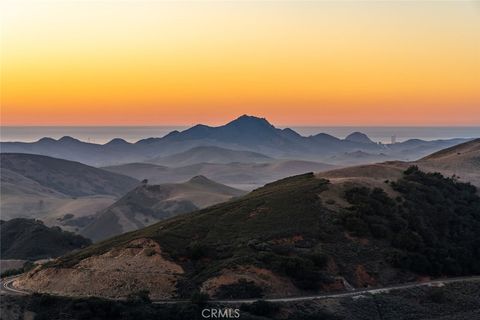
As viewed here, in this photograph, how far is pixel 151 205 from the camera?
155m

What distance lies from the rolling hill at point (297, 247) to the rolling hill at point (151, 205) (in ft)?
221

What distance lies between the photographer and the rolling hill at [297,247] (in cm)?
4334

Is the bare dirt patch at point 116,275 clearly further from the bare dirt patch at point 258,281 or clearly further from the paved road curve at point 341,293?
the bare dirt patch at point 258,281

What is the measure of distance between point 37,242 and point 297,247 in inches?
2128

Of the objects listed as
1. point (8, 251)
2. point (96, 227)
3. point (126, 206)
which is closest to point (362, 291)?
point (8, 251)

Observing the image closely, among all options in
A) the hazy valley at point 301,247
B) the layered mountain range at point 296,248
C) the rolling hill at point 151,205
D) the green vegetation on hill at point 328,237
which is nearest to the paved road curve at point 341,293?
the hazy valley at point 301,247

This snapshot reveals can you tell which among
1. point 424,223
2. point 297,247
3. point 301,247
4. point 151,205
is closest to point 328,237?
point 301,247

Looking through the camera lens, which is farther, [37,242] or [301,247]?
[37,242]

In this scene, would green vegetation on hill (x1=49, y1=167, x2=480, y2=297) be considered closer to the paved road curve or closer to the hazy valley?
the hazy valley

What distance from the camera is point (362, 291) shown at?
43.1 meters

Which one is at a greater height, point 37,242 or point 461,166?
point 461,166

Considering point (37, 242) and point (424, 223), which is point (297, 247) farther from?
point (37, 242)

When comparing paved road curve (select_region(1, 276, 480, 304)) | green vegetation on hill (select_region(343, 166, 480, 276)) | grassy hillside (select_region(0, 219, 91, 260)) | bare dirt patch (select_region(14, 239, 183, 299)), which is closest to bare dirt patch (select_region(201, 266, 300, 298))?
paved road curve (select_region(1, 276, 480, 304))

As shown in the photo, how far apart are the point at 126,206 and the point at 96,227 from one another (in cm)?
1467
